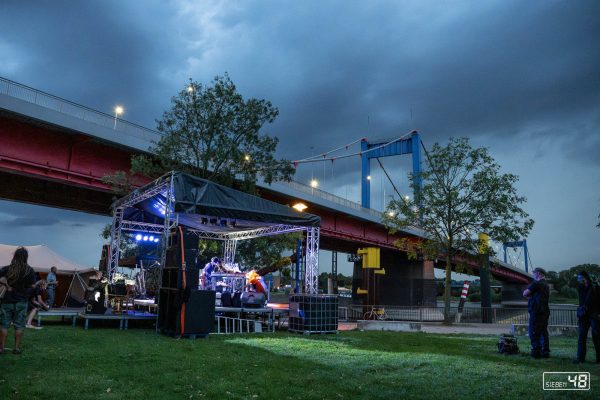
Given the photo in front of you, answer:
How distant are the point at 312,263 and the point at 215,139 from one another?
658cm

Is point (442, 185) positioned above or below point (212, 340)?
above

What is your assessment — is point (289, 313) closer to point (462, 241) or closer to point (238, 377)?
point (238, 377)

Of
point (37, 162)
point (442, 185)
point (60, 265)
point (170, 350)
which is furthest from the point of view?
point (442, 185)

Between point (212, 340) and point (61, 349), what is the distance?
3.32 meters

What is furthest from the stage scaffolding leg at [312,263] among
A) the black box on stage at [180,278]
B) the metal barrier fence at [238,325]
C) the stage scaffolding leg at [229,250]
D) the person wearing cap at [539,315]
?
the stage scaffolding leg at [229,250]

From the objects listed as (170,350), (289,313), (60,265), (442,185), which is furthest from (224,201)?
(442,185)

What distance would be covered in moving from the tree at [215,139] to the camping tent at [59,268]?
17.2ft

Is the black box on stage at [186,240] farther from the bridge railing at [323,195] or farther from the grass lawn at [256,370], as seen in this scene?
the bridge railing at [323,195]

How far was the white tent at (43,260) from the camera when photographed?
19.7 m

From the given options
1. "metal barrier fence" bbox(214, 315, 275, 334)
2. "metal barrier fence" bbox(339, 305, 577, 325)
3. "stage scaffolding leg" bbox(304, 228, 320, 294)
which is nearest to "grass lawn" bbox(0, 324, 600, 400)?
"metal barrier fence" bbox(214, 315, 275, 334)

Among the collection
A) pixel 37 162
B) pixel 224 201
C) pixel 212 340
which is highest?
pixel 37 162

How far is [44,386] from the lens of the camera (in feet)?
17.1

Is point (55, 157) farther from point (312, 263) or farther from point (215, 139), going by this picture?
point (312, 263)

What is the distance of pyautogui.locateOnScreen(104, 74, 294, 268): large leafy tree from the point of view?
17.7m
